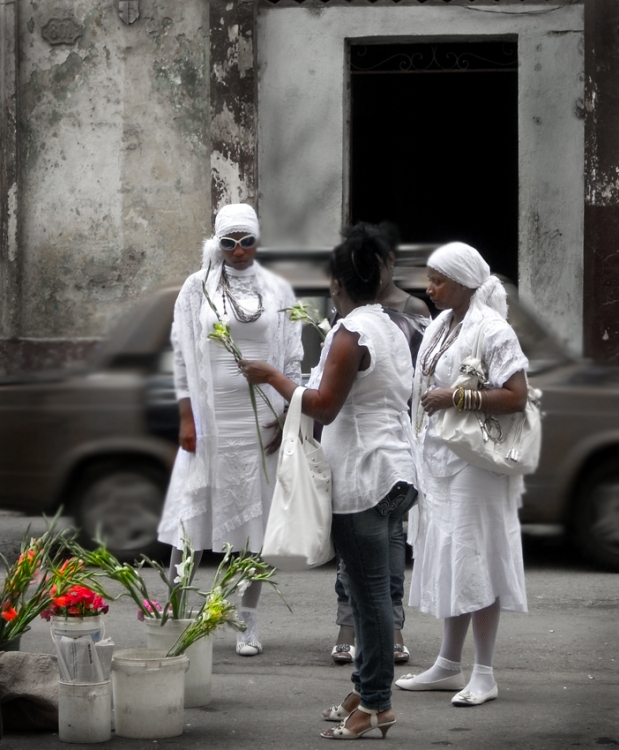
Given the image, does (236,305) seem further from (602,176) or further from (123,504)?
(602,176)

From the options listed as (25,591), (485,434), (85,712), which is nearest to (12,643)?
(25,591)

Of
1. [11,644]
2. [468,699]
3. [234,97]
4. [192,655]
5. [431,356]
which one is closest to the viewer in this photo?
[11,644]

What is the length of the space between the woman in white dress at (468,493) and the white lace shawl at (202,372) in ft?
3.51

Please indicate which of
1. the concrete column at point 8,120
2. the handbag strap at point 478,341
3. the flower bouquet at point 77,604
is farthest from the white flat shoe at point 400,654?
the concrete column at point 8,120

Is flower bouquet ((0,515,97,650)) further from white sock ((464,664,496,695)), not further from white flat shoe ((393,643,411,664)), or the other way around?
white flat shoe ((393,643,411,664))

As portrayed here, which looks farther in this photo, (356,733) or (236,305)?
(236,305)

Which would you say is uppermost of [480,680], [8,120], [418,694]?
[8,120]

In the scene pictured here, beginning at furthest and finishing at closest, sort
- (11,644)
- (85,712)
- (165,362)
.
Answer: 1. (165,362)
2. (11,644)
3. (85,712)

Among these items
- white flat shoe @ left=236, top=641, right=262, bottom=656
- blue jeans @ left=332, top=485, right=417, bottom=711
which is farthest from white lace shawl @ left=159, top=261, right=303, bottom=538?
blue jeans @ left=332, top=485, right=417, bottom=711

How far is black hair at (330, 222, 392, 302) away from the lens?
4770mm

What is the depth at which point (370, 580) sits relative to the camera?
15.5ft

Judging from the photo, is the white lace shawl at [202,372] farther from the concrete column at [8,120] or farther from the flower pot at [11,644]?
the concrete column at [8,120]

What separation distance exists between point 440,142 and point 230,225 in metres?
11.0

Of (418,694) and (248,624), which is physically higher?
(248,624)
